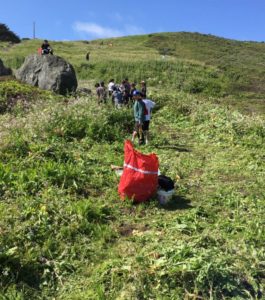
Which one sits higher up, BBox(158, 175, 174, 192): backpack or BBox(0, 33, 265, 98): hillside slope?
BBox(0, 33, 265, 98): hillside slope

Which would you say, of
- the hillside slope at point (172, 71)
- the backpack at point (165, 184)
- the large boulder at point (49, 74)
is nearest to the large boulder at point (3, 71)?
the large boulder at point (49, 74)

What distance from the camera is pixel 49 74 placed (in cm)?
2161

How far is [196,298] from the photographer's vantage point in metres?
5.41

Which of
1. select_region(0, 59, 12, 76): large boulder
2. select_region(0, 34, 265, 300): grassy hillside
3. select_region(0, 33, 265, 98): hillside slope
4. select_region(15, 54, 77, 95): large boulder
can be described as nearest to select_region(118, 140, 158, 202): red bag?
select_region(0, 34, 265, 300): grassy hillside

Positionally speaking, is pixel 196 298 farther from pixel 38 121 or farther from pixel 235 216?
pixel 38 121

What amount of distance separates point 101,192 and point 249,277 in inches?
157

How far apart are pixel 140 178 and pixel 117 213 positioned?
0.78m

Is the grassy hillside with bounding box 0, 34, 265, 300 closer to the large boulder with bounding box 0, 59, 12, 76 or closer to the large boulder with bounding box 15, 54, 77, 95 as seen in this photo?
the large boulder with bounding box 15, 54, 77, 95

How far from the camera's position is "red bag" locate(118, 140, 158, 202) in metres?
8.49

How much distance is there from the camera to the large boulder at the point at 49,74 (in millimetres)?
21250

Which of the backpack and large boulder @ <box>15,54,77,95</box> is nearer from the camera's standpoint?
the backpack

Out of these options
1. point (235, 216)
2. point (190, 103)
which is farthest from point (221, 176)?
point (190, 103)

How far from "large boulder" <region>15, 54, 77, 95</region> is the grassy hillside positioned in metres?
5.31

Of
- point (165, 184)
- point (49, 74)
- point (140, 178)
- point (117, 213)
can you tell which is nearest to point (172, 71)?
point (49, 74)
